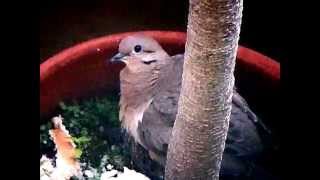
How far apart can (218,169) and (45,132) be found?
21cm

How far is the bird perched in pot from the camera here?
727mm

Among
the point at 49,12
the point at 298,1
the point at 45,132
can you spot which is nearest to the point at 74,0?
the point at 49,12

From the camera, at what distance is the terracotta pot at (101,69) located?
749mm

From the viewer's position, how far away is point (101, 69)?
0.77 m

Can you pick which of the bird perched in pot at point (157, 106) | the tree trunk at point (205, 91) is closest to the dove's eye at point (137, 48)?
the bird perched in pot at point (157, 106)

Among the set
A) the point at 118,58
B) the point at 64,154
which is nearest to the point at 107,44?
the point at 118,58

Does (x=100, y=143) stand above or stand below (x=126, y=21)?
below

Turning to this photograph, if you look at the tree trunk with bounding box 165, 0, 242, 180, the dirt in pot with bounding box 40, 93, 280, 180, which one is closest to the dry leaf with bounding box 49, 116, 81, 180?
the dirt in pot with bounding box 40, 93, 280, 180

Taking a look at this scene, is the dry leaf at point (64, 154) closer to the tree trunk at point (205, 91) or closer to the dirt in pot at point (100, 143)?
the dirt in pot at point (100, 143)

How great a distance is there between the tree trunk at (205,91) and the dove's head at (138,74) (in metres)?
0.08

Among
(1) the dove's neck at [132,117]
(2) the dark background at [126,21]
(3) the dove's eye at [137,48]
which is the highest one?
(2) the dark background at [126,21]

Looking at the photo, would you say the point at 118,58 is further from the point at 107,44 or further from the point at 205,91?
the point at 205,91

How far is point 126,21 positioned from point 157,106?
4.3 inches

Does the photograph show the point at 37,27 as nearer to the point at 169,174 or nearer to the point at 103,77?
the point at 103,77
